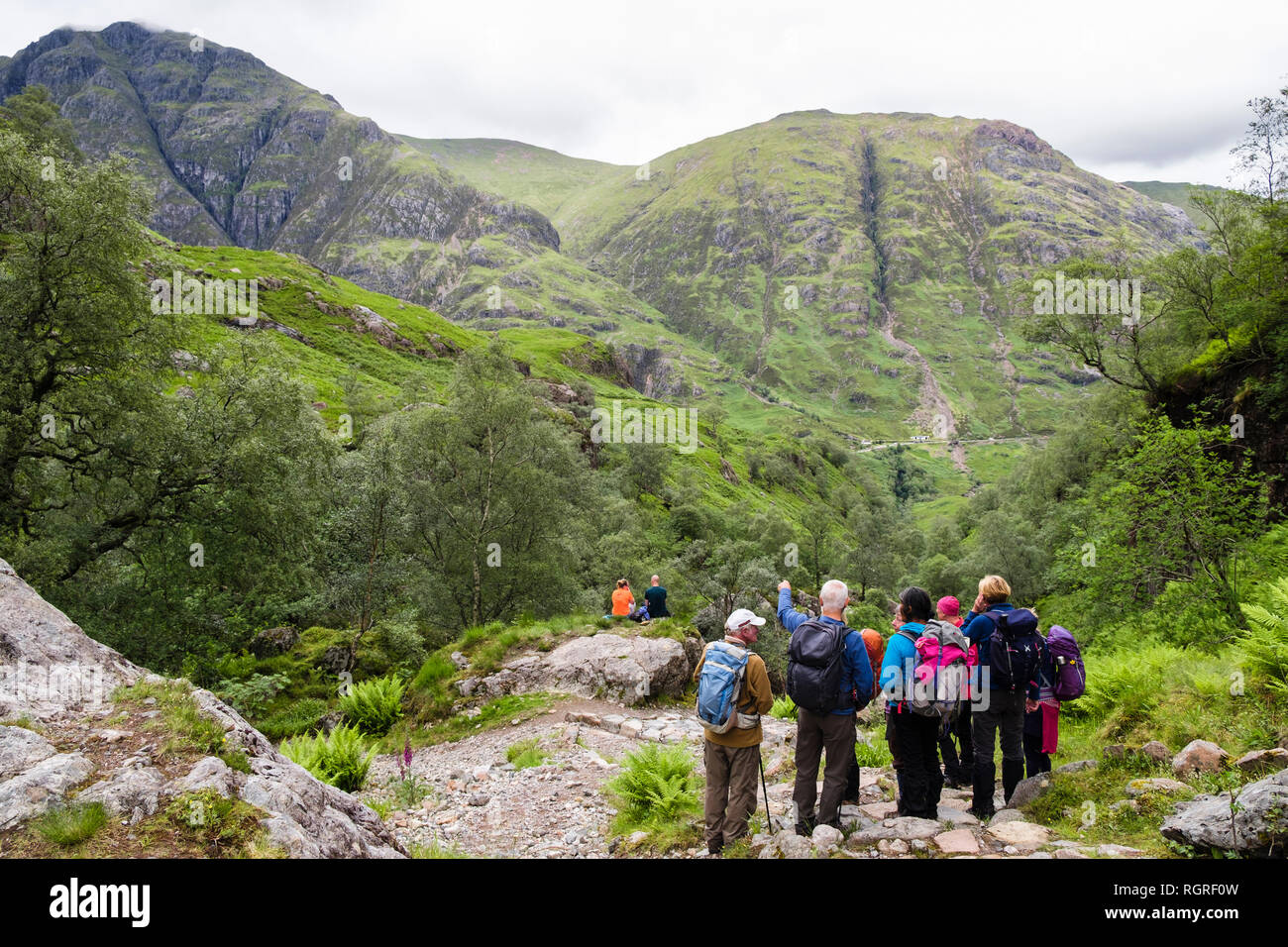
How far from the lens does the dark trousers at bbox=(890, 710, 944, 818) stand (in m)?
8.06

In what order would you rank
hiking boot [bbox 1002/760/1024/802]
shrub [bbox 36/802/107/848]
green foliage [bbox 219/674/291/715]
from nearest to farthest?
shrub [bbox 36/802/107/848], hiking boot [bbox 1002/760/1024/802], green foliage [bbox 219/674/291/715]

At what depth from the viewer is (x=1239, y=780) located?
7.05 meters

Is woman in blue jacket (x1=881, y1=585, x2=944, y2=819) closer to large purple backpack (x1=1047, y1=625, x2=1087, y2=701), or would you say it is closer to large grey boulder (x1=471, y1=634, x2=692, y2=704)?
large purple backpack (x1=1047, y1=625, x2=1087, y2=701)

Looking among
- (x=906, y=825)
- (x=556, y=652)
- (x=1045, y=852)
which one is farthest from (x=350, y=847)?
(x=556, y=652)

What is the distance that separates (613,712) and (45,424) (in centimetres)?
1866

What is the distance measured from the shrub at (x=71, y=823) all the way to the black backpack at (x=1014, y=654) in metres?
9.98

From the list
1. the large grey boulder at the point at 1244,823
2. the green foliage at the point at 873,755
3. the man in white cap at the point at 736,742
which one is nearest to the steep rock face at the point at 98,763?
the man in white cap at the point at 736,742

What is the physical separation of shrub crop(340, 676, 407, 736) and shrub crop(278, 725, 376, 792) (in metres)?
6.52

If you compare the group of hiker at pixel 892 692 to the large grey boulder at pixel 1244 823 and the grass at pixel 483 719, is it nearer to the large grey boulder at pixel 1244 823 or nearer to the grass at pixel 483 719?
the large grey boulder at pixel 1244 823

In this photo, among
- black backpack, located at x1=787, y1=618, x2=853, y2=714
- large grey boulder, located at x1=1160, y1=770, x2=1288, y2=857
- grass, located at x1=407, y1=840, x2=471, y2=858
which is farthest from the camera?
grass, located at x1=407, y1=840, x2=471, y2=858

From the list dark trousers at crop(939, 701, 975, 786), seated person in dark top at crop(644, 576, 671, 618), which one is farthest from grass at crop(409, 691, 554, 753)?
dark trousers at crop(939, 701, 975, 786)

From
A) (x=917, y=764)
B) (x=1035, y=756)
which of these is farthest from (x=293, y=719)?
(x=1035, y=756)
